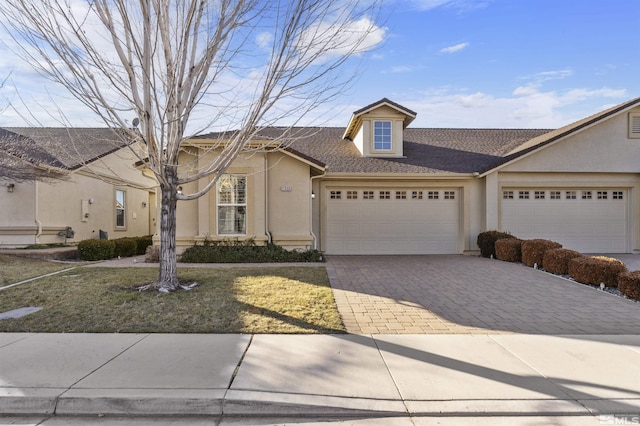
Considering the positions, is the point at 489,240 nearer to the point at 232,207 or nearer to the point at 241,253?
the point at 241,253

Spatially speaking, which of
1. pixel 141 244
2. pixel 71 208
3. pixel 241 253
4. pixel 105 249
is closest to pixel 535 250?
pixel 241 253

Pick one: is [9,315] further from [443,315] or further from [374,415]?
[443,315]

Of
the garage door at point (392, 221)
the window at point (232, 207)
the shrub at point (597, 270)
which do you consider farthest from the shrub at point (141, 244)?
the shrub at point (597, 270)

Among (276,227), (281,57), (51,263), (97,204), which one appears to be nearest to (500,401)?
(281,57)

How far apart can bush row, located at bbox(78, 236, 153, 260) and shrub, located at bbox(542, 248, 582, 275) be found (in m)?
14.3

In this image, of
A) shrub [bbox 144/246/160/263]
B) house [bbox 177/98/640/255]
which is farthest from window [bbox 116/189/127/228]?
house [bbox 177/98/640/255]

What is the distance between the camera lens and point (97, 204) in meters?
15.9

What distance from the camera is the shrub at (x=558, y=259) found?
30.0ft

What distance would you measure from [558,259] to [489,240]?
329 cm

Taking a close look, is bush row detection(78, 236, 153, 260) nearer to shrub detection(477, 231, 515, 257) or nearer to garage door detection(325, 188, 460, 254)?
garage door detection(325, 188, 460, 254)

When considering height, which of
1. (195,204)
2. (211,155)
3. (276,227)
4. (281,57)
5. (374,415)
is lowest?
(374,415)

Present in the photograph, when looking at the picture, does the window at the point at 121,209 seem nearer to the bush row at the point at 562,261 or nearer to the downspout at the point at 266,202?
the downspout at the point at 266,202

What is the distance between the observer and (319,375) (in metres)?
3.88

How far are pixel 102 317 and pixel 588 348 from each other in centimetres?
706
